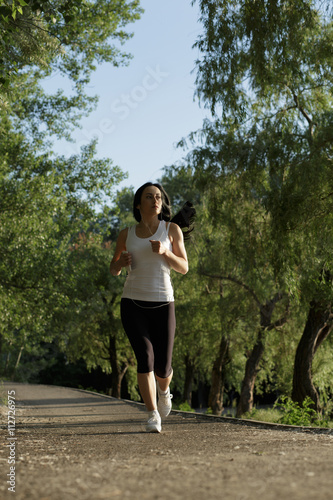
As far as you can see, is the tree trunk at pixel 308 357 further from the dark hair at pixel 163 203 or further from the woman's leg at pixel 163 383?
the woman's leg at pixel 163 383

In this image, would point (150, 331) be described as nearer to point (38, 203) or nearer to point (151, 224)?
point (151, 224)

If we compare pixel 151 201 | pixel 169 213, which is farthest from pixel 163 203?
pixel 151 201

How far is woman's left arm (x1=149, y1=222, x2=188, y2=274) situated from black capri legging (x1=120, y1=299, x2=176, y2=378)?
38 centimetres

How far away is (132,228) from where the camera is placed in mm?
5898

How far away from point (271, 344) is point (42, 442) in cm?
1466

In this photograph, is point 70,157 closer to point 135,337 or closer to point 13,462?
point 135,337

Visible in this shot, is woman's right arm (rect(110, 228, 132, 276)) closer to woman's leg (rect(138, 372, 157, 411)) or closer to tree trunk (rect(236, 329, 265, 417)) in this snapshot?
woman's leg (rect(138, 372, 157, 411))

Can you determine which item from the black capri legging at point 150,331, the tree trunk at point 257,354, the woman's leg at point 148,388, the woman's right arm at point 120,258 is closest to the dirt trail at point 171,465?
the woman's leg at point 148,388

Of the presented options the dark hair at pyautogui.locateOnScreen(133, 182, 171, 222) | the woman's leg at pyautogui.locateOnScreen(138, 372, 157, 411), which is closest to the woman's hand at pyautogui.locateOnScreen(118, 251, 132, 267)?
the dark hair at pyautogui.locateOnScreen(133, 182, 171, 222)

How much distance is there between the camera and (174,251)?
5.84 meters

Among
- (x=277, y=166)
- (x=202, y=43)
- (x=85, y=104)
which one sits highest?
(x=85, y=104)

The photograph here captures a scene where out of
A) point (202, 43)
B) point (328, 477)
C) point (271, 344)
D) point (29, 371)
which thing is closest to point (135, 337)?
point (328, 477)

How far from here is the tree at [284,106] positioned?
960 cm

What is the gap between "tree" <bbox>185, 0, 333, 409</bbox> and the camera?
9.60 meters
